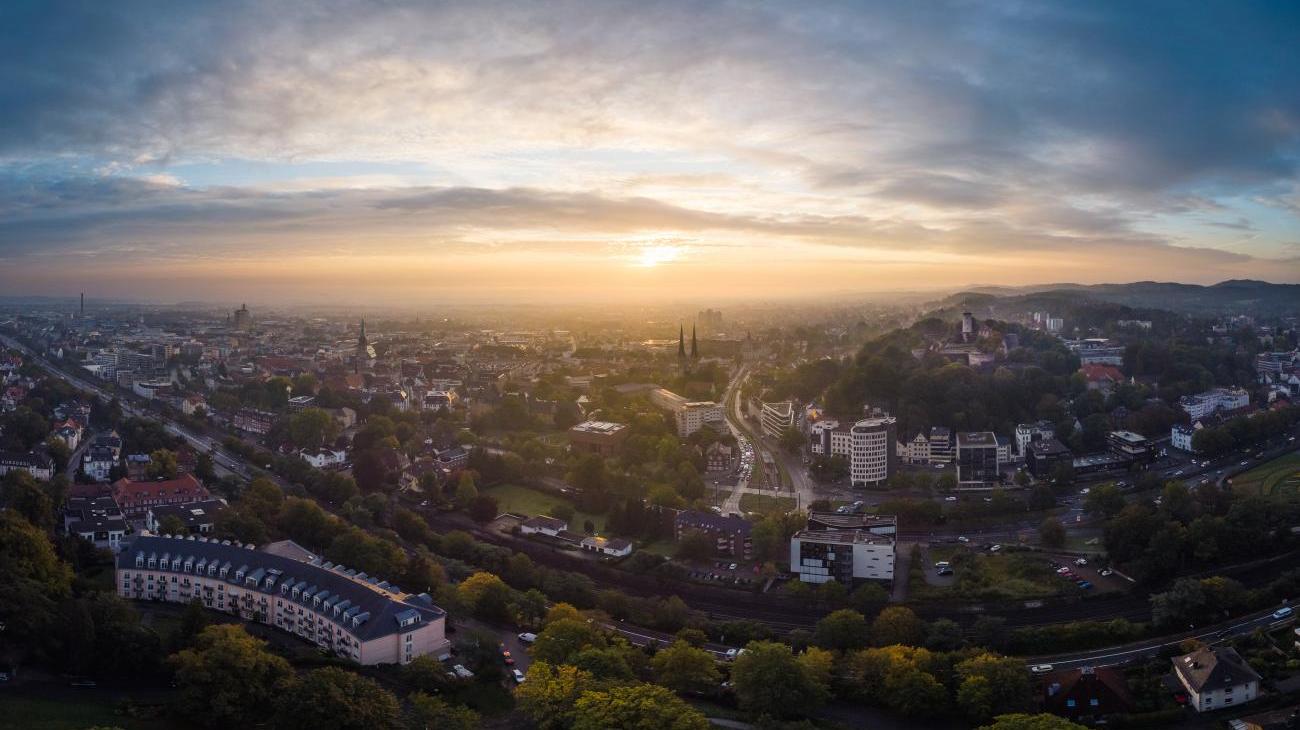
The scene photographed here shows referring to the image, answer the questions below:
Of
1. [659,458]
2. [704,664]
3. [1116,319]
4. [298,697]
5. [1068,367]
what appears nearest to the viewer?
[298,697]

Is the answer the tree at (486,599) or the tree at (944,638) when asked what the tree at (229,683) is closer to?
the tree at (486,599)

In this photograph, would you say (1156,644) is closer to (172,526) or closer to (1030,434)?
(1030,434)

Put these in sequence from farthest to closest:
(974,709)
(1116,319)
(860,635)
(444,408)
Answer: (1116,319) → (444,408) → (860,635) → (974,709)

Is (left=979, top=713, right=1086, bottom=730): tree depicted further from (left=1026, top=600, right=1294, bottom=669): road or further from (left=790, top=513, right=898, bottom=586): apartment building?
(left=790, top=513, right=898, bottom=586): apartment building

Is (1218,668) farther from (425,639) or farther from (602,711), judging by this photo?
(425,639)

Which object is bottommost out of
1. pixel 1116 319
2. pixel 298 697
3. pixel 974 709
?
pixel 974 709

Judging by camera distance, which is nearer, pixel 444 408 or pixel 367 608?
pixel 367 608

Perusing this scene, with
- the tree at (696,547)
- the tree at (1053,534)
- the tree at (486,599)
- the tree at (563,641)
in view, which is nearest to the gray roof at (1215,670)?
the tree at (1053,534)

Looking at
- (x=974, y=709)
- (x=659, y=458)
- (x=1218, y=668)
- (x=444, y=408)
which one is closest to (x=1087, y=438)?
(x=659, y=458)
